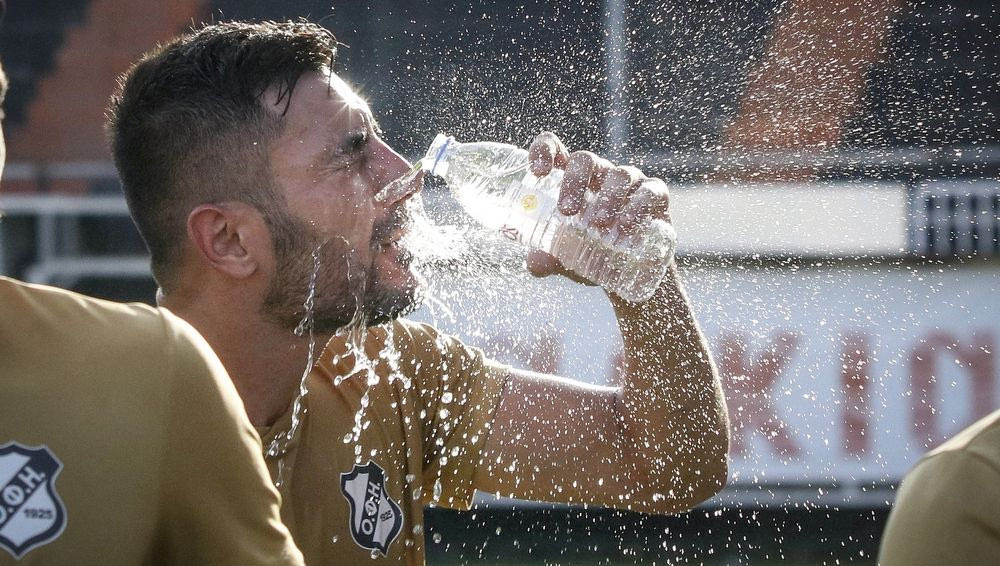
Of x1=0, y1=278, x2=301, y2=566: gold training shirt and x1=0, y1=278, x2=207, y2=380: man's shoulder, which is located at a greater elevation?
x1=0, y1=278, x2=207, y2=380: man's shoulder

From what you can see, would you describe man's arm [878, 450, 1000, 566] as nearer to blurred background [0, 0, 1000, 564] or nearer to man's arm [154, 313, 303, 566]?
man's arm [154, 313, 303, 566]

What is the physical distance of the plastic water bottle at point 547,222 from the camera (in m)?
2.44

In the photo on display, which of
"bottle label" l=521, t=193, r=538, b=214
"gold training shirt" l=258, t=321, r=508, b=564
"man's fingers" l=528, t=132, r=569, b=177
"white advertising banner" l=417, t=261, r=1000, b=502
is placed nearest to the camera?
"gold training shirt" l=258, t=321, r=508, b=564

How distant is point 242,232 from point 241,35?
17.1 inches

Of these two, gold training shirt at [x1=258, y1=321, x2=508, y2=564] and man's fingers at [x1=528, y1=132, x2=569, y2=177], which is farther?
man's fingers at [x1=528, y1=132, x2=569, y2=177]

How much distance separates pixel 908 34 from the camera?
6605 mm

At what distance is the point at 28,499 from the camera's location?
1169 mm

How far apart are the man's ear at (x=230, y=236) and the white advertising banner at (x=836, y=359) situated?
308 centimetres

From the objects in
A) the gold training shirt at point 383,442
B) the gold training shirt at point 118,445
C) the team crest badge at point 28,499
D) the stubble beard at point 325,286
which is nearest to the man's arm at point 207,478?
the gold training shirt at point 118,445

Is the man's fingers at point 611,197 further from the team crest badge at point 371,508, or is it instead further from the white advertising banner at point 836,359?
the white advertising banner at point 836,359

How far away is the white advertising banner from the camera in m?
5.63

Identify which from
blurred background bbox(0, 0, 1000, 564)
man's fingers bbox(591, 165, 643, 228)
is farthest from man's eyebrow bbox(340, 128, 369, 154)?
blurred background bbox(0, 0, 1000, 564)

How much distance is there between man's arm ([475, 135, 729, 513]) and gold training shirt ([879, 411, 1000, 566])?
108 centimetres

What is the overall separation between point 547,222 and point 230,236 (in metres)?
0.68
